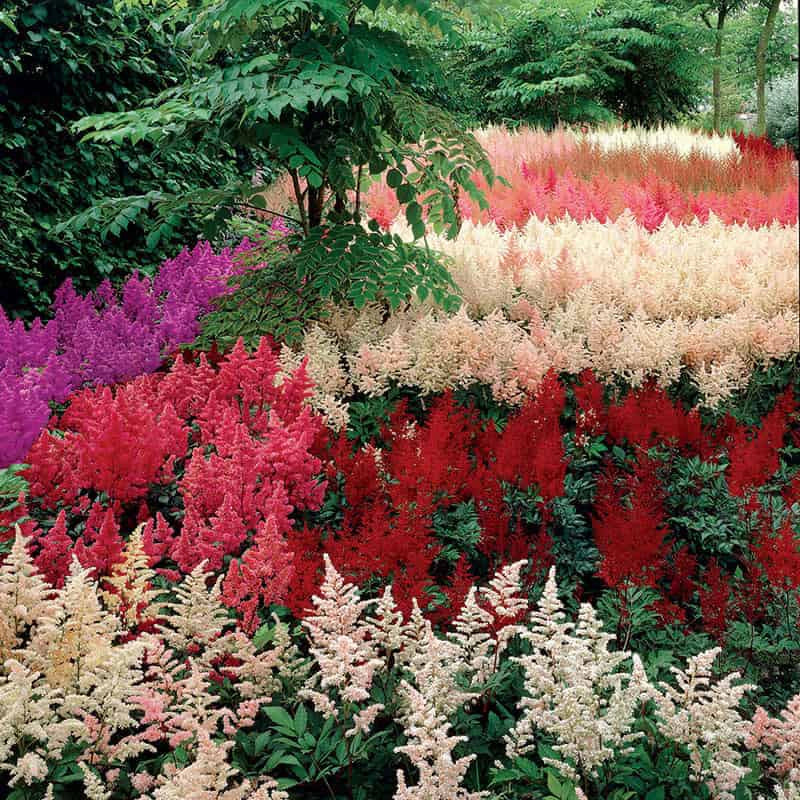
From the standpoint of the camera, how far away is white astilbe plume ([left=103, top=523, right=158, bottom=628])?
2168 mm

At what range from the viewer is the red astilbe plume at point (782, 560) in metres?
2.39

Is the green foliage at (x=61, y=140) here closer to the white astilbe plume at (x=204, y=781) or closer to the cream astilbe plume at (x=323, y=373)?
the cream astilbe plume at (x=323, y=373)

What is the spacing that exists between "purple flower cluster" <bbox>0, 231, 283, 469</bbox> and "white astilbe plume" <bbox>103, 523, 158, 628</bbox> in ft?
3.37

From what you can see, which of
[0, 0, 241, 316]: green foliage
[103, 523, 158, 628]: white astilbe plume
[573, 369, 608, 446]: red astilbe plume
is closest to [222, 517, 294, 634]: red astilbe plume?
[103, 523, 158, 628]: white astilbe plume

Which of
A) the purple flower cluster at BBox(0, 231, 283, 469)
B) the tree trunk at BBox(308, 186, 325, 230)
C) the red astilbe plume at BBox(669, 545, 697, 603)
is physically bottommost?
the red astilbe plume at BBox(669, 545, 697, 603)

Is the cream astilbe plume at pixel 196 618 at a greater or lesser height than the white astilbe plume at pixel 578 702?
greater

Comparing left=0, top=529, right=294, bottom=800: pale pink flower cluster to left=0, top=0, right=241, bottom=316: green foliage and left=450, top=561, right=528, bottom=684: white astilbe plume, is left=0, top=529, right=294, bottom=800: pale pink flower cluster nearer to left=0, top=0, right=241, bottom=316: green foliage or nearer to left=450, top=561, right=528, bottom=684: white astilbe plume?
left=450, top=561, right=528, bottom=684: white astilbe plume

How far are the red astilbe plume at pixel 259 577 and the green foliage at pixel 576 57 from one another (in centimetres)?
1487

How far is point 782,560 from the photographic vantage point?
7.88ft

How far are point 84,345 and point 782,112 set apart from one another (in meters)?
27.7

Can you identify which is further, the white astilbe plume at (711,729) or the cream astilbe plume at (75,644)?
the cream astilbe plume at (75,644)

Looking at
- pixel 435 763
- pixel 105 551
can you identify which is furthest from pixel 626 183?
pixel 435 763

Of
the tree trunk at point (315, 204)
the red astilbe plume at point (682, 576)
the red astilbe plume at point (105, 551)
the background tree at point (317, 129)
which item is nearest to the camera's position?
the red astilbe plume at point (105, 551)

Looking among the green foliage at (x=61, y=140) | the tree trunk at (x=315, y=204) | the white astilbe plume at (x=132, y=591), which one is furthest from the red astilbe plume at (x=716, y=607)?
the green foliage at (x=61, y=140)
